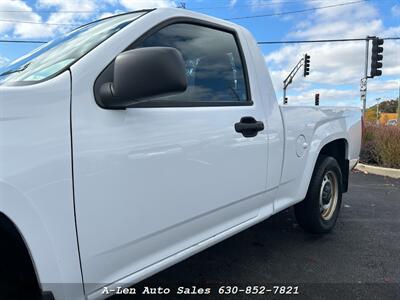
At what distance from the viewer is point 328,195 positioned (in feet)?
12.8

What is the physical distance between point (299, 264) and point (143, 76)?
2362mm

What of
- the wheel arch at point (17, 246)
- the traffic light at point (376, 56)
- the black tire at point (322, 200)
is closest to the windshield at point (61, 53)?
the wheel arch at point (17, 246)

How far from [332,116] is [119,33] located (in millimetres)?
2455

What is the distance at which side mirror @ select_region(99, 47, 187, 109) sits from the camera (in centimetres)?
160

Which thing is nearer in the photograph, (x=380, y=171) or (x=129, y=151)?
(x=129, y=151)

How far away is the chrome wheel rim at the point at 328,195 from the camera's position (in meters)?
3.79

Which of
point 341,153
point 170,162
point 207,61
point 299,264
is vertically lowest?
point 299,264

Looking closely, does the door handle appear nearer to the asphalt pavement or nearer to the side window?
the side window

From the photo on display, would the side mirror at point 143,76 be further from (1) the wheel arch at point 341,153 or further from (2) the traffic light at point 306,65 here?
(2) the traffic light at point 306,65

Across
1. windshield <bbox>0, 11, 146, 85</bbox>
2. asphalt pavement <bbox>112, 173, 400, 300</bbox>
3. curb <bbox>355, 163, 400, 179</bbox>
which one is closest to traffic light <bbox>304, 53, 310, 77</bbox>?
curb <bbox>355, 163, 400, 179</bbox>

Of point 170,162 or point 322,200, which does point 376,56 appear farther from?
point 170,162

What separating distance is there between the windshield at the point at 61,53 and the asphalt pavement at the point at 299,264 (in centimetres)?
161

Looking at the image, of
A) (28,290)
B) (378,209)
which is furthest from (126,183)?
(378,209)

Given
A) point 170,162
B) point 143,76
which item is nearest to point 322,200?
point 170,162
